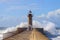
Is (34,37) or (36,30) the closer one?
(34,37)

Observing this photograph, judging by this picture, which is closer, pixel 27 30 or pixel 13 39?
pixel 13 39

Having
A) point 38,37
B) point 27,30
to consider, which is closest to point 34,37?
point 38,37

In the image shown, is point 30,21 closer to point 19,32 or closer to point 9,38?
point 19,32

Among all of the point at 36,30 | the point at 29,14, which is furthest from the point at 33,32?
the point at 29,14

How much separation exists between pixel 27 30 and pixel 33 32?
499mm

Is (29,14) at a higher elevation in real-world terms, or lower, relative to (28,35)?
higher

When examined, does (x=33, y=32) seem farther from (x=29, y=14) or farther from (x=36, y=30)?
(x=29, y=14)

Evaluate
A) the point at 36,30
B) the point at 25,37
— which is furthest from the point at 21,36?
the point at 36,30

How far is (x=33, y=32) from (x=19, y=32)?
863 mm

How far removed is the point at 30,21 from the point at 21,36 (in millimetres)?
1430

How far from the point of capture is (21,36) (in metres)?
13.0

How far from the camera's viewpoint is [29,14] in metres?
13.9

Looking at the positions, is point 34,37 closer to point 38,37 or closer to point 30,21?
point 38,37

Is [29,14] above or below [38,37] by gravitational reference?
above
